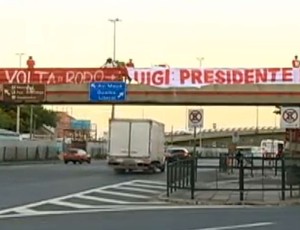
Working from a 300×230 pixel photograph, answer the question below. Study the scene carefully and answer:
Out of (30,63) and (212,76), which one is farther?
(30,63)

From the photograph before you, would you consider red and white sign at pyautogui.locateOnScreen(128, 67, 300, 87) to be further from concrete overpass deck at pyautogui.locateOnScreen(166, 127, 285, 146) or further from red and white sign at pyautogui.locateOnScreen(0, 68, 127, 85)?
concrete overpass deck at pyautogui.locateOnScreen(166, 127, 285, 146)

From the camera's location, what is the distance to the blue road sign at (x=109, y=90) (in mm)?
54625

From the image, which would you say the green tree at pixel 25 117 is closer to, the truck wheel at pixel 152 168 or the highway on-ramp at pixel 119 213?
the truck wheel at pixel 152 168

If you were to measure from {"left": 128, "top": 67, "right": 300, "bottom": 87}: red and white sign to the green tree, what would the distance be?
78.0 m

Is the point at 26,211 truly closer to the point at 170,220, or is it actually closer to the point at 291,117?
the point at 170,220

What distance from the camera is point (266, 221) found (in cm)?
1975

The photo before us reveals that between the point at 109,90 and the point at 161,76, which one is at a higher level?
the point at 161,76

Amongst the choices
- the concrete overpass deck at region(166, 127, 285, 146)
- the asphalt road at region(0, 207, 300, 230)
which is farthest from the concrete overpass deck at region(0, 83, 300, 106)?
the concrete overpass deck at region(166, 127, 285, 146)

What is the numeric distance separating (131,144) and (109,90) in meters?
5.44

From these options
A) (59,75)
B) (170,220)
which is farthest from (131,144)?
(170,220)

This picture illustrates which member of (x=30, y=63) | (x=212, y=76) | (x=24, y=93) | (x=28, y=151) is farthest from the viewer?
(x=28, y=151)

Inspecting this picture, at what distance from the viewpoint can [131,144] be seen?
5041cm

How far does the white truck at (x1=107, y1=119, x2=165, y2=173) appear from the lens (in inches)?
1976

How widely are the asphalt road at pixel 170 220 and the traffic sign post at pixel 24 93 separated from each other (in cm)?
3300
